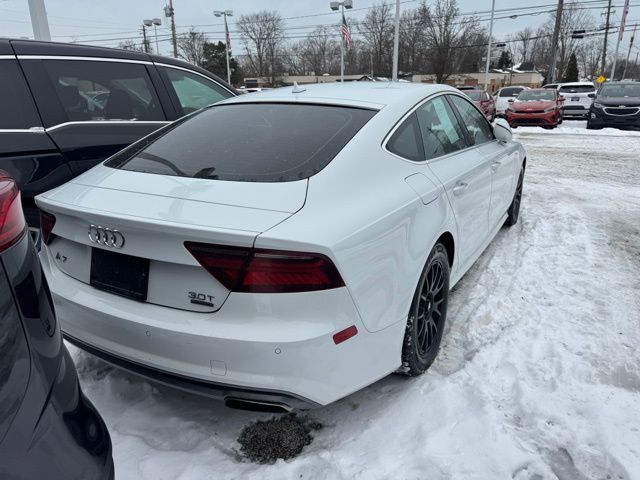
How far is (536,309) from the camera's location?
3.58m

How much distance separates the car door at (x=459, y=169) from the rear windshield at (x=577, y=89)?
75.9 ft

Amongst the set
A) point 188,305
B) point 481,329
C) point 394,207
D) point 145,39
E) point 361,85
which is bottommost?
point 481,329

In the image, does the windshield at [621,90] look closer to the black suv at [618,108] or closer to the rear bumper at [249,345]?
the black suv at [618,108]

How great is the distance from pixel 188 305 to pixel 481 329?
2088 millimetres

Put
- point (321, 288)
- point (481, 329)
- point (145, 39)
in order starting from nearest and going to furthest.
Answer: point (321, 288) → point (481, 329) → point (145, 39)

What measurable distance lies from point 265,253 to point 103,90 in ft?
9.55

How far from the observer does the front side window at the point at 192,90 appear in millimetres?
4535

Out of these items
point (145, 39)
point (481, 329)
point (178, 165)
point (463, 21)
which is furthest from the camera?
point (145, 39)

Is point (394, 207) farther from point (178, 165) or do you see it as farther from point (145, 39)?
point (145, 39)

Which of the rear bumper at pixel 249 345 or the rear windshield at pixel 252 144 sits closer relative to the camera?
the rear bumper at pixel 249 345

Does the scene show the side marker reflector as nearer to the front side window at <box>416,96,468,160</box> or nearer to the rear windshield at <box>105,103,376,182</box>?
the rear windshield at <box>105,103,376,182</box>

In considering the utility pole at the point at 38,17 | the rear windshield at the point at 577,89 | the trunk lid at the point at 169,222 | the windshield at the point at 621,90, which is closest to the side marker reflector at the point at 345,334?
the trunk lid at the point at 169,222

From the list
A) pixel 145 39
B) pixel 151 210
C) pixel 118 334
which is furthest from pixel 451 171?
pixel 145 39

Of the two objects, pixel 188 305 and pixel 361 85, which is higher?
pixel 361 85
